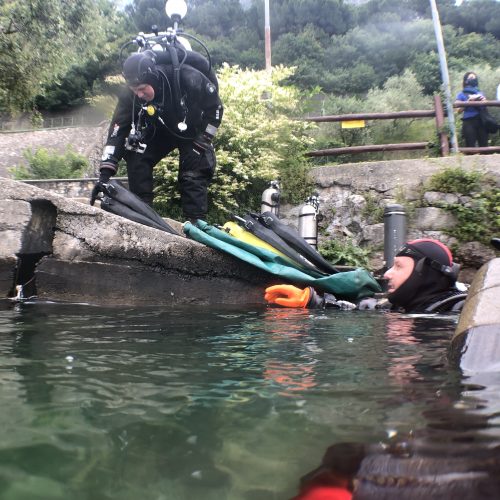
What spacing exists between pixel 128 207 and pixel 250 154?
104 inches

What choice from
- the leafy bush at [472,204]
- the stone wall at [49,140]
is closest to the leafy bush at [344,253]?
the leafy bush at [472,204]

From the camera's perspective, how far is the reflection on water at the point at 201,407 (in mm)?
816

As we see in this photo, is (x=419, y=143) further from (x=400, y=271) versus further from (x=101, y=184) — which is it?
(x=101, y=184)

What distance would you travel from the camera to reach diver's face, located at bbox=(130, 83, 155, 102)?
4105 mm

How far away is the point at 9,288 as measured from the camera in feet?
11.4

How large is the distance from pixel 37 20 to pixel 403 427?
36.1 ft

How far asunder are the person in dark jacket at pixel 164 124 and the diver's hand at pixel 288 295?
132cm

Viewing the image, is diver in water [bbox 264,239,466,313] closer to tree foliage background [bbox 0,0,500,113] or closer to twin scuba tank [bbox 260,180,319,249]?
twin scuba tank [bbox 260,180,319,249]

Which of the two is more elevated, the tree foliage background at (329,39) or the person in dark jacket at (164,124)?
the tree foliage background at (329,39)

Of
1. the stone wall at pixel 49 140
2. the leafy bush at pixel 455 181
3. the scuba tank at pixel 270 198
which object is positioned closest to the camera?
the leafy bush at pixel 455 181

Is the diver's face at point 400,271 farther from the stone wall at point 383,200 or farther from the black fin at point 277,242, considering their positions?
the stone wall at point 383,200

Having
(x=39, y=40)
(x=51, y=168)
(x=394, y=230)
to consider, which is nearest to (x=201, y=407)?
(x=394, y=230)

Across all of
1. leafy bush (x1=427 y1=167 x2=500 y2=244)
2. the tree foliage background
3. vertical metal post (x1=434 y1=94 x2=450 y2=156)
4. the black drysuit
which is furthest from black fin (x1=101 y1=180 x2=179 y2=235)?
the tree foliage background

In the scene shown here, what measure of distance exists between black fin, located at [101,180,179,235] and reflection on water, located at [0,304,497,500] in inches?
71.5
